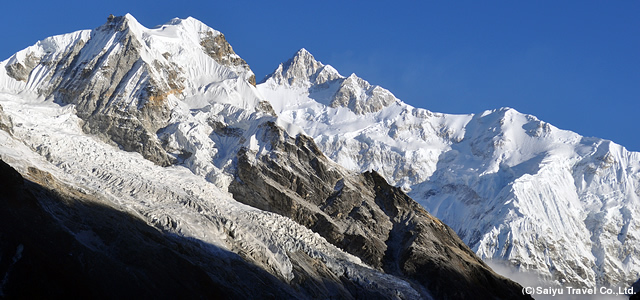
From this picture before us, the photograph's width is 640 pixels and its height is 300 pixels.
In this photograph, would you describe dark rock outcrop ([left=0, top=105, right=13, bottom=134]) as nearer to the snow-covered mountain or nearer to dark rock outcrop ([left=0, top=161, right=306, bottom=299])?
the snow-covered mountain

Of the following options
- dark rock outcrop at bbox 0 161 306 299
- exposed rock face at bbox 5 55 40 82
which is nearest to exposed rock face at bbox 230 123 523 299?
dark rock outcrop at bbox 0 161 306 299

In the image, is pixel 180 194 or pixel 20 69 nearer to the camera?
pixel 180 194

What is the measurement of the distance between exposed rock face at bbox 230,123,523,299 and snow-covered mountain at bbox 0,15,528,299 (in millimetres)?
322

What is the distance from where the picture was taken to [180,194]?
125 m

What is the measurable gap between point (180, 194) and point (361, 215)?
36.6 meters

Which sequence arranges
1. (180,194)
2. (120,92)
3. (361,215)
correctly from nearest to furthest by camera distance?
(180,194), (361,215), (120,92)

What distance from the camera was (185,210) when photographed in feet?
387

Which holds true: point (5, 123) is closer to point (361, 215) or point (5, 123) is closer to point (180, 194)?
point (180, 194)

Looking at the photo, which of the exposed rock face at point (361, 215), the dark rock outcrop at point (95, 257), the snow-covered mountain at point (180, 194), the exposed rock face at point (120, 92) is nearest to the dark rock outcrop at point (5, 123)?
the snow-covered mountain at point (180, 194)

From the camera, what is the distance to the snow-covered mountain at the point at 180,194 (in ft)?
289

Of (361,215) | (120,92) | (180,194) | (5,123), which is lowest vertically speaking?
(180,194)

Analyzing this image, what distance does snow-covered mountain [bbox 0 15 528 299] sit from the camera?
88062 mm

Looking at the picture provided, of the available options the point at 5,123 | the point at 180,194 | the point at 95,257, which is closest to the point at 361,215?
the point at 180,194

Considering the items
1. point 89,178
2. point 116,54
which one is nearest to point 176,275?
point 89,178
